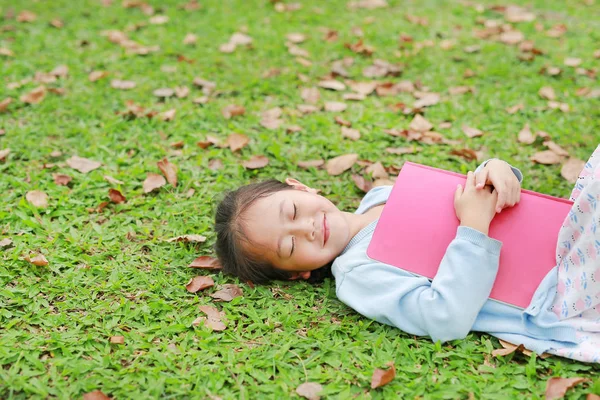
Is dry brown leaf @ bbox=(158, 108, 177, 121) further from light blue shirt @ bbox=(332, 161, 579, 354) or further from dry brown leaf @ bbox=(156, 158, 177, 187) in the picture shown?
light blue shirt @ bbox=(332, 161, 579, 354)

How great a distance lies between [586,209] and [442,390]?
2.50 ft

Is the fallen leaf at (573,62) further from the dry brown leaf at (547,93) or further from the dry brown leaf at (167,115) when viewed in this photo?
the dry brown leaf at (167,115)

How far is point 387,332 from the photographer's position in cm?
213

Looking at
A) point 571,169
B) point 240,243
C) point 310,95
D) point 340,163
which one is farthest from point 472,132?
point 240,243

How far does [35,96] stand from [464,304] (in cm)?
293

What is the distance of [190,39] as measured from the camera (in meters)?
4.48

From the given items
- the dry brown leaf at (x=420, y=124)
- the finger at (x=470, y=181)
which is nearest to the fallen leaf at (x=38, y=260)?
the finger at (x=470, y=181)

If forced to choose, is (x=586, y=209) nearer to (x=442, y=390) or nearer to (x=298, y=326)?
(x=442, y=390)

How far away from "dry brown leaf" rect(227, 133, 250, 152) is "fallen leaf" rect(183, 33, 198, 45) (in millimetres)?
1464

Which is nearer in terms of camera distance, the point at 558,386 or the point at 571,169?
the point at 558,386

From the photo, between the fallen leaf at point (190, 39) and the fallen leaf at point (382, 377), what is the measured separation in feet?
10.6

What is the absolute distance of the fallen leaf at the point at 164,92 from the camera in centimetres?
377

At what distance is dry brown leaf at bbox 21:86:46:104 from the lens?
3650mm

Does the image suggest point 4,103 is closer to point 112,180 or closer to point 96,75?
point 96,75
